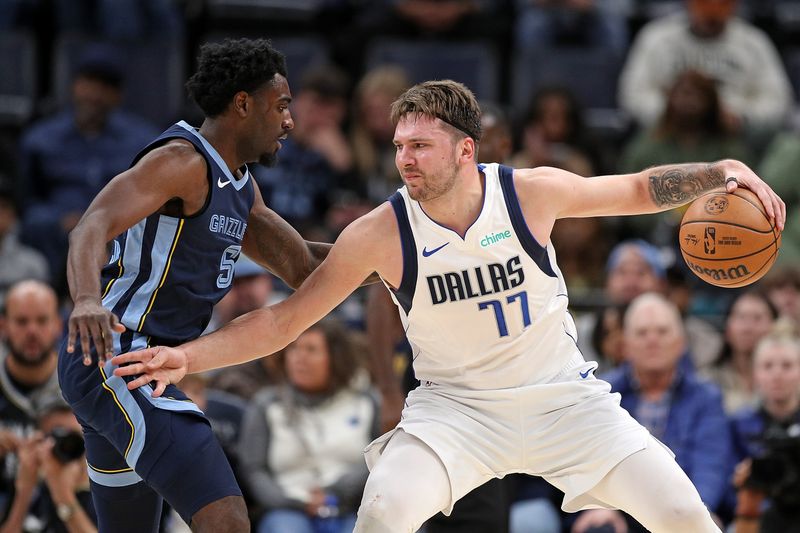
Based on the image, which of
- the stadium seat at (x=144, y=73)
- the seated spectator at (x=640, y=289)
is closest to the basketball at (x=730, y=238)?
the seated spectator at (x=640, y=289)

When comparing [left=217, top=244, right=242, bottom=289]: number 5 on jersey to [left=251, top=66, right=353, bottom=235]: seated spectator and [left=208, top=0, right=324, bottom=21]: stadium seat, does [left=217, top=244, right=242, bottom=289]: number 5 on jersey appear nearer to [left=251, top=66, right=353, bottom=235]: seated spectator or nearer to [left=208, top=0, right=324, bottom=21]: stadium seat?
[left=251, top=66, right=353, bottom=235]: seated spectator

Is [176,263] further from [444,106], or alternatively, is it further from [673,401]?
[673,401]

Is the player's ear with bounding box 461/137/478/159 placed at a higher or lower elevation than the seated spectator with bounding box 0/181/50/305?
higher

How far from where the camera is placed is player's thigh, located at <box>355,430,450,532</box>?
520 cm

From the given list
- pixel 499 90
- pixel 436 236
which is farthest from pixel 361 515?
pixel 499 90

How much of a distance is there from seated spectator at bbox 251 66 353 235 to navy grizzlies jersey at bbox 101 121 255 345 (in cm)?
494

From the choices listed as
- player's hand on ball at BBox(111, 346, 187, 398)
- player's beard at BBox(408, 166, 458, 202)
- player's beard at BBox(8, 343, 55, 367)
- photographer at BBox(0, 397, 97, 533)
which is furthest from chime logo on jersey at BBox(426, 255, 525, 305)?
player's beard at BBox(8, 343, 55, 367)

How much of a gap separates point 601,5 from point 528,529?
19.3ft

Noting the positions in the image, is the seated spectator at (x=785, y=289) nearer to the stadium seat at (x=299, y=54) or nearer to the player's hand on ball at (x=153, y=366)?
the stadium seat at (x=299, y=54)

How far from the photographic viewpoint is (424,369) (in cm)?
570

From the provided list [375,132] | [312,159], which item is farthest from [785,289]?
[312,159]

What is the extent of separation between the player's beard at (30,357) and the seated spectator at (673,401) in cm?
341

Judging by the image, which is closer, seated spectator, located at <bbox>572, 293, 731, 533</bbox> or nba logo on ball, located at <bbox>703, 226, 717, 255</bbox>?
nba logo on ball, located at <bbox>703, 226, 717, 255</bbox>

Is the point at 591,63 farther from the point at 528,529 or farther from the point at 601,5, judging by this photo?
the point at 528,529
